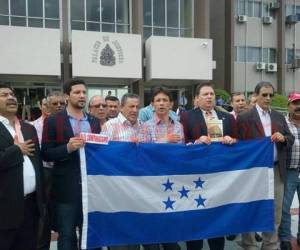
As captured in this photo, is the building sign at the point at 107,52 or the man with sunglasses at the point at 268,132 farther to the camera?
the building sign at the point at 107,52

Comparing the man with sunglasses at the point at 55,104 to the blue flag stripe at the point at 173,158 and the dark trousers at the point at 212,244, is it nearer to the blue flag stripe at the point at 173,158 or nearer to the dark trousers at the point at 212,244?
the blue flag stripe at the point at 173,158

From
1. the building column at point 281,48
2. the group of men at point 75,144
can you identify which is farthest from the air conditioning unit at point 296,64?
Result: the group of men at point 75,144

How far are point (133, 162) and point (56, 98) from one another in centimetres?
184

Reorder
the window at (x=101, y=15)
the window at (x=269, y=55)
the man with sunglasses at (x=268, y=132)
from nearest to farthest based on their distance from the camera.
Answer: the man with sunglasses at (x=268, y=132) → the window at (x=101, y=15) → the window at (x=269, y=55)

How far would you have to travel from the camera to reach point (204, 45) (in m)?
24.4

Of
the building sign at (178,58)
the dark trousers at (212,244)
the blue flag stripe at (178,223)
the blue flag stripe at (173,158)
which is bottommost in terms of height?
the dark trousers at (212,244)

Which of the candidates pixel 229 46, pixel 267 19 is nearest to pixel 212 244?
pixel 229 46

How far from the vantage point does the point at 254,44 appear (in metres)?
33.3

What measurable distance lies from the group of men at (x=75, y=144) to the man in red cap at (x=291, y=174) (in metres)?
0.01

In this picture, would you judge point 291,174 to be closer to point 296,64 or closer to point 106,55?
point 106,55

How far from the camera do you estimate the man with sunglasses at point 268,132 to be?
499cm

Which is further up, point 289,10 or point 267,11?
point 289,10

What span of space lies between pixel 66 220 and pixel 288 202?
8.87ft

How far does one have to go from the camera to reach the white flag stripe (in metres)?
4.26
